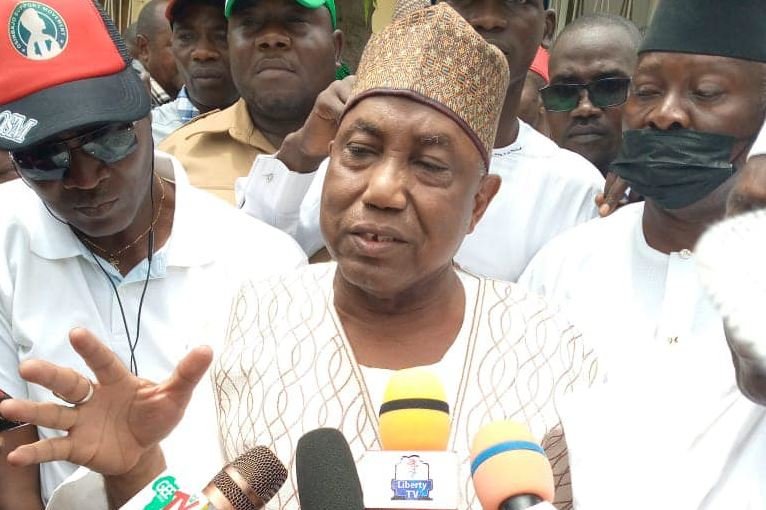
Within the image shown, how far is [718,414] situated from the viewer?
2.26 metres

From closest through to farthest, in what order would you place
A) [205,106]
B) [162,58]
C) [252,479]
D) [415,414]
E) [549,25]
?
[415,414] < [252,479] < [549,25] < [205,106] < [162,58]

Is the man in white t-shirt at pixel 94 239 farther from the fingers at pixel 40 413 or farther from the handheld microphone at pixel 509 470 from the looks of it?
the handheld microphone at pixel 509 470

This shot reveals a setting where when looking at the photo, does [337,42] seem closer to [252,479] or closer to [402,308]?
[402,308]

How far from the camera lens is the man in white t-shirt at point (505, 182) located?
3.83m

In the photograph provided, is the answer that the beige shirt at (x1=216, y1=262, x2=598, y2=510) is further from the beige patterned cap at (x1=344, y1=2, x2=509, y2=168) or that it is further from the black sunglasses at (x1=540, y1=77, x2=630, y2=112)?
the black sunglasses at (x1=540, y1=77, x2=630, y2=112)

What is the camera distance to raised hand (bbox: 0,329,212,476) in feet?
6.97

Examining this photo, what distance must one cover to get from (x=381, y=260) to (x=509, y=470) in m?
0.99

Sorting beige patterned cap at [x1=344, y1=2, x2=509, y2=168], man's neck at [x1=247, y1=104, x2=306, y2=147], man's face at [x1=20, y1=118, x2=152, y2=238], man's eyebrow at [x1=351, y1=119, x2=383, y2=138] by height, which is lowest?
man's neck at [x1=247, y1=104, x2=306, y2=147]

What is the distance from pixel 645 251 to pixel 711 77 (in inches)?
22.7

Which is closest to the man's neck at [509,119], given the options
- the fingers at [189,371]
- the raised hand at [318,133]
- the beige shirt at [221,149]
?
the raised hand at [318,133]

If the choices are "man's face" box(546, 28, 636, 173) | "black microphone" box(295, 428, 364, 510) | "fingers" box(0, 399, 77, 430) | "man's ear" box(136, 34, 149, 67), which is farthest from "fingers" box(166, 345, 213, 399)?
"man's ear" box(136, 34, 149, 67)

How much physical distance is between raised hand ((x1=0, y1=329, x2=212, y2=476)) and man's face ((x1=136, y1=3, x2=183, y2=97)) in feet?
16.7

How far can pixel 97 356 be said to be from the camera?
86.5 inches

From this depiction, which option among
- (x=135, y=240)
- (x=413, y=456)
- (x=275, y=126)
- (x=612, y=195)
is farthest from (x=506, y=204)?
(x=413, y=456)
